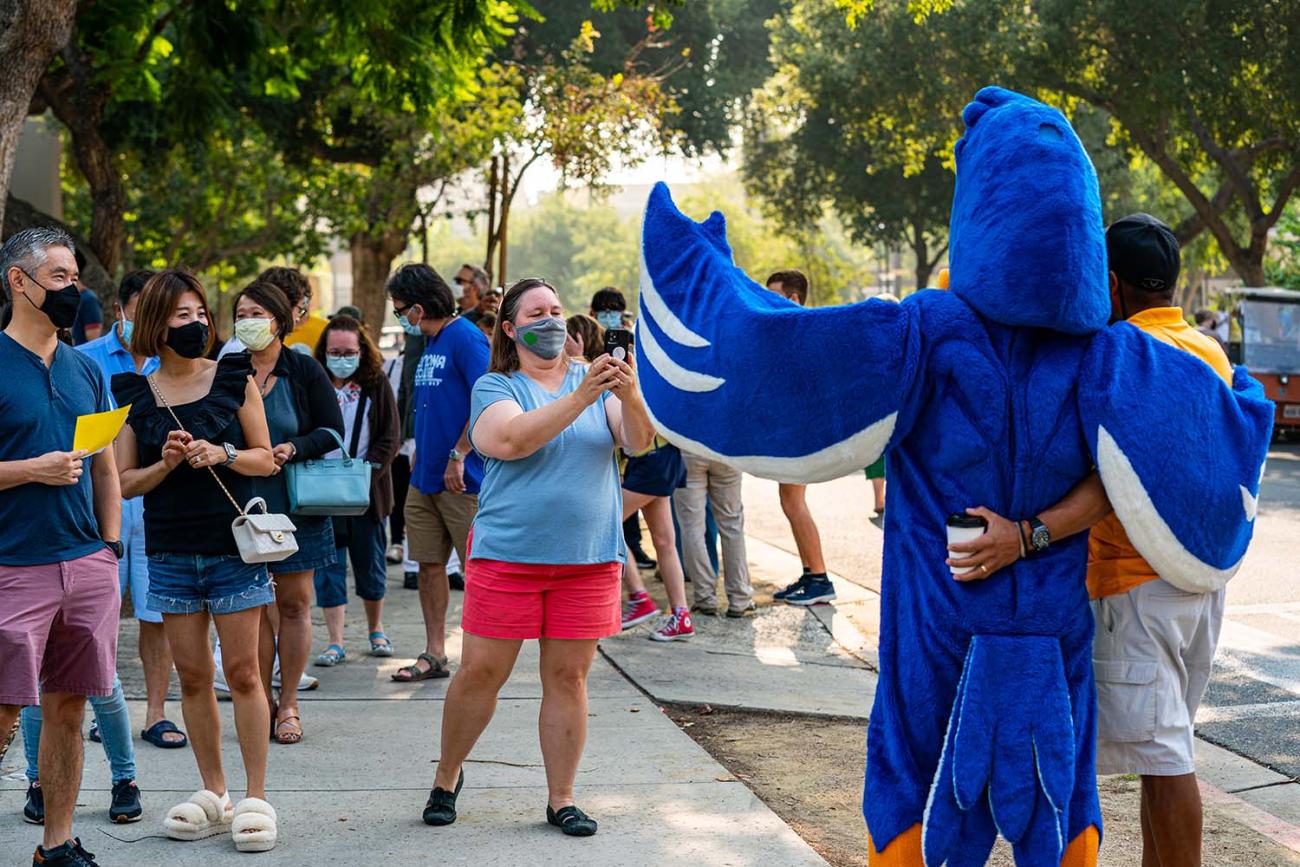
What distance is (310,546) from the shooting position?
6254 millimetres

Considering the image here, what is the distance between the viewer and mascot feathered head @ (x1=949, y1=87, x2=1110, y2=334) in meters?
3.28

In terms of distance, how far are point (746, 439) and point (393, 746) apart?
304 cm

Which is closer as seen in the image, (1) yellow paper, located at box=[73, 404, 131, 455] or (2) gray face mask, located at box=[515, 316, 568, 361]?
(1) yellow paper, located at box=[73, 404, 131, 455]

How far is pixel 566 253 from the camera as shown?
119750 millimetres

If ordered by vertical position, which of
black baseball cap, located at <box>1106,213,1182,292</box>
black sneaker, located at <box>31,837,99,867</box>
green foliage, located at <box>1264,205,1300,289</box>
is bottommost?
black sneaker, located at <box>31,837,99,867</box>

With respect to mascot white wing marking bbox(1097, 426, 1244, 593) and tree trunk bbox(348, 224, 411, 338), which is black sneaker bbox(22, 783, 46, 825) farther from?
tree trunk bbox(348, 224, 411, 338)

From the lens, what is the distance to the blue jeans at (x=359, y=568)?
742cm

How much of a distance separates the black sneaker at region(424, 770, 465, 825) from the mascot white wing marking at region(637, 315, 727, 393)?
2.02 meters

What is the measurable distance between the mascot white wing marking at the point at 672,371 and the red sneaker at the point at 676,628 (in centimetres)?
460

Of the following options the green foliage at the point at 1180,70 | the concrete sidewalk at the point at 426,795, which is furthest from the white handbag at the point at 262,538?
the green foliage at the point at 1180,70

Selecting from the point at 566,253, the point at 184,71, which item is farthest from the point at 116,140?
the point at 566,253

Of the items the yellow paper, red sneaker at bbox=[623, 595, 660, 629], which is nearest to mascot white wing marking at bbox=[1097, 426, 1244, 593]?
the yellow paper

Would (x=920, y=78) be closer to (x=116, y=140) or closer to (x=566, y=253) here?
(x=116, y=140)

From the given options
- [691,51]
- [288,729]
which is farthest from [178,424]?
[691,51]
